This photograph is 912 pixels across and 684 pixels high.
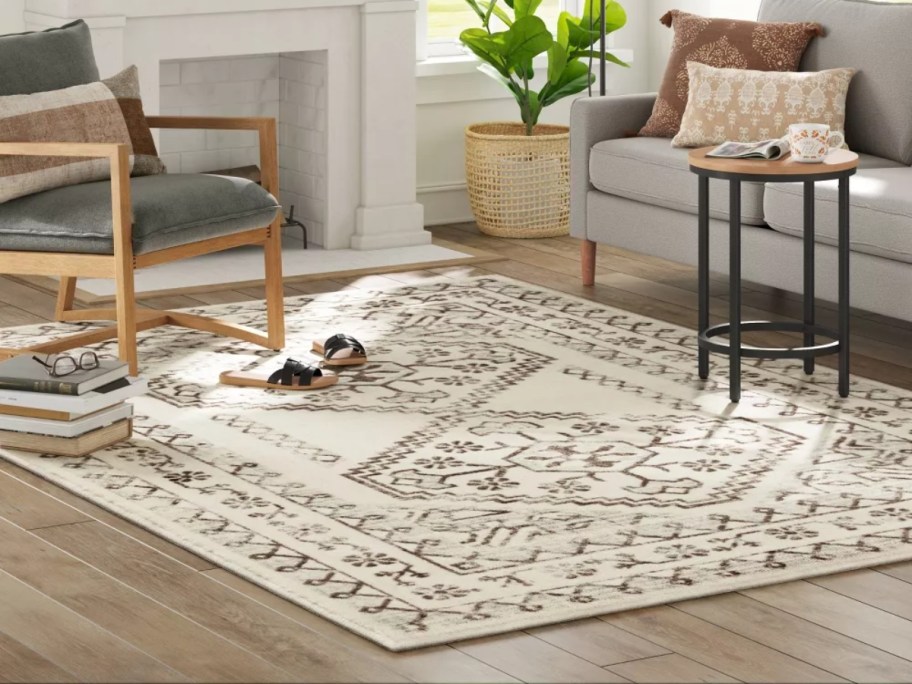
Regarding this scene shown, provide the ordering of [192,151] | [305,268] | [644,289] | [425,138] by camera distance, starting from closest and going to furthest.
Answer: [644,289], [305,268], [192,151], [425,138]

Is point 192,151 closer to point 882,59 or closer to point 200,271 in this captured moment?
point 200,271

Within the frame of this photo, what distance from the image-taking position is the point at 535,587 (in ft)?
9.18

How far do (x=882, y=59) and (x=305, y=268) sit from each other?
2042mm

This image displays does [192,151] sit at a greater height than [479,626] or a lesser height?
greater

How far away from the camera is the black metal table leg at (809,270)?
13.4 ft

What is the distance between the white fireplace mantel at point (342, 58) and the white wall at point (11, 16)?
0.04 metres

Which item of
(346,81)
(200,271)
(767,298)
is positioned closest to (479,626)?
(767,298)

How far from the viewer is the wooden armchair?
3.95 metres

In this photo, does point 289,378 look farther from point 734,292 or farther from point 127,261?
point 734,292

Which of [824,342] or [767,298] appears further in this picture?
[767,298]

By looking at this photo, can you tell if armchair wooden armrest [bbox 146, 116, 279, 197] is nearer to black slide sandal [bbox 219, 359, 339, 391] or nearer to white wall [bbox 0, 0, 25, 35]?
black slide sandal [bbox 219, 359, 339, 391]

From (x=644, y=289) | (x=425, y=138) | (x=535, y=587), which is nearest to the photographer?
(x=535, y=587)

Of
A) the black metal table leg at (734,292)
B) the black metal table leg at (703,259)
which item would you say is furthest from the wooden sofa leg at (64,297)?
the black metal table leg at (734,292)

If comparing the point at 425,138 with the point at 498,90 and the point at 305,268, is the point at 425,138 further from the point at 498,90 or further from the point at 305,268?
the point at 305,268
